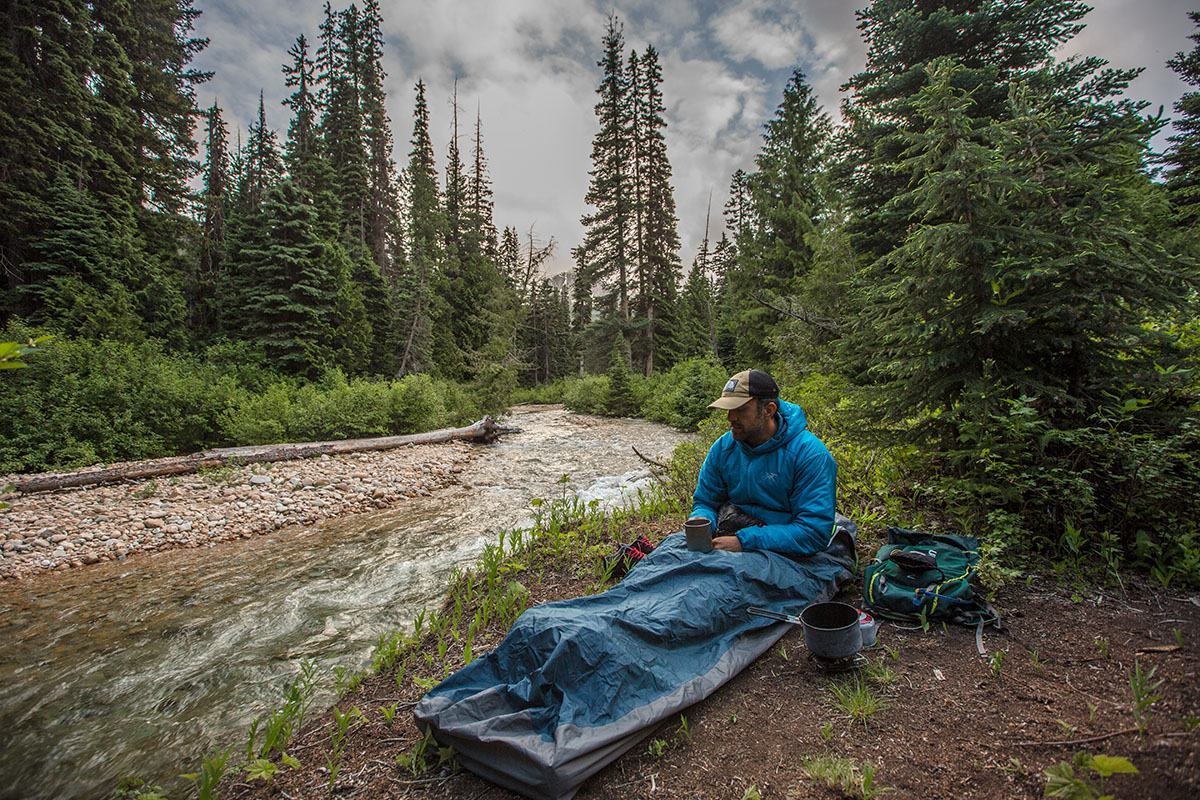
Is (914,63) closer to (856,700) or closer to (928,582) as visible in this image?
(928,582)

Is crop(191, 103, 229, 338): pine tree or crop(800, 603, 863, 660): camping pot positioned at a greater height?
crop(191, 103, 229, 338): pine tree

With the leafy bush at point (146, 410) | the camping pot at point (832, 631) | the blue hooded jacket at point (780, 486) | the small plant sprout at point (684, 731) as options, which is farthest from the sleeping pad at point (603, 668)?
the leafy bush at point (146, 410)

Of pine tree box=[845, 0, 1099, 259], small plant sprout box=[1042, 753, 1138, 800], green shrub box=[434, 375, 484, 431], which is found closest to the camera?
small plant sprout box=[1042, 753, 1138, 800]

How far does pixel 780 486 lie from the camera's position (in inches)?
130

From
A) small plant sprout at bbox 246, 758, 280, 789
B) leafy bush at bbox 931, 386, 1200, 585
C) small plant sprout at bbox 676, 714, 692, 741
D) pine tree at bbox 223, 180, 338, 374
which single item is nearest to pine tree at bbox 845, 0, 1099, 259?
leafy bush at bbox 931, 386, 1200, 585

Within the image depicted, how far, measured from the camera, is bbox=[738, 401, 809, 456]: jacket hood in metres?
3.29

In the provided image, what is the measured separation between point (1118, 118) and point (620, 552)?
870 cm

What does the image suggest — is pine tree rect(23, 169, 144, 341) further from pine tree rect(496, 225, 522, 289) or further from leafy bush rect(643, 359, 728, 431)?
pine tree rect(496, 225, 522, 289)

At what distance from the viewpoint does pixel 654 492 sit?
692 centimetres

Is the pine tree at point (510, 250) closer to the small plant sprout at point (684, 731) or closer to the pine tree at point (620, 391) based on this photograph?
the pine tree at point (620, 391)

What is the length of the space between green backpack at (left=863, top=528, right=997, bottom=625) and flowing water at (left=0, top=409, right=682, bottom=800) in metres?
3.84

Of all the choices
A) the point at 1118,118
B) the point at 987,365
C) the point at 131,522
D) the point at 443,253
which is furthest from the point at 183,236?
the point at 1118,118

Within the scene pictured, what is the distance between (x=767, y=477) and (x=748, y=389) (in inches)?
26.5

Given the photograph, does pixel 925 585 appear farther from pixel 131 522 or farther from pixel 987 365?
pixel 131 522
